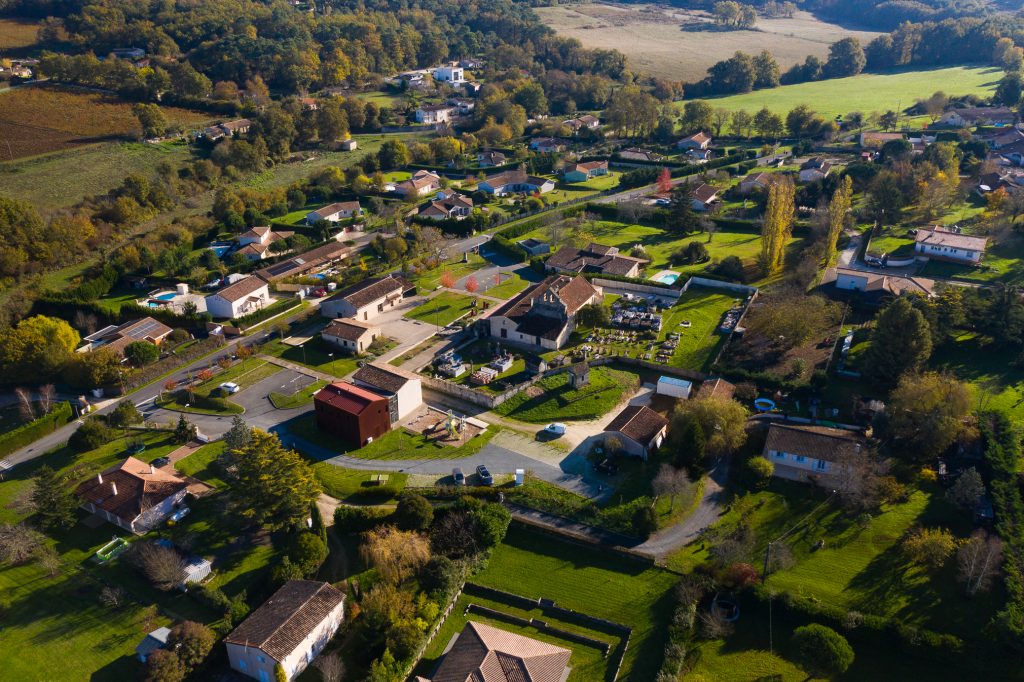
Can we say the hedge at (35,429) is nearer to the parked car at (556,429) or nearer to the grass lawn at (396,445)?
the grass lawn at (396,445)

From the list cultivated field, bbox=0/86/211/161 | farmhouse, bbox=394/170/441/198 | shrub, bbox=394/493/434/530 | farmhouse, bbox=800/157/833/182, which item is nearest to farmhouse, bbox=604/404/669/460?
shrub, bbox=394/493/434/530

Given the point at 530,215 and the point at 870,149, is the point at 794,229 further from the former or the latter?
the point at 870,149

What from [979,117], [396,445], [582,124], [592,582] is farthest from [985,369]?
[582,124]

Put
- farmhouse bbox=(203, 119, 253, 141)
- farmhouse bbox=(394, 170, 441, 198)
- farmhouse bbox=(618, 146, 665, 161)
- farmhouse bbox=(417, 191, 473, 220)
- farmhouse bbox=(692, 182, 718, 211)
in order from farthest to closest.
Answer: farmhouse bbox=(618, 146, 665, 161), farmhouse bbox=(203, 119, 253, 141), farmhouse bbox=(394, 170, 441, 198), farmhouse bbox=(692, 182, 718, 211), farmhouse bbox=(417, 191, 473, 220)

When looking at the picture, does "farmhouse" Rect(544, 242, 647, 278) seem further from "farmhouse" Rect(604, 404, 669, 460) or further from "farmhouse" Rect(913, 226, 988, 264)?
"farmhouse" Rect(913, 226, 988, 264)

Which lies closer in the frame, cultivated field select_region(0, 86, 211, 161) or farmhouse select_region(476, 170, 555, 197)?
farmhouse select_region(476, 170, 555, 197)

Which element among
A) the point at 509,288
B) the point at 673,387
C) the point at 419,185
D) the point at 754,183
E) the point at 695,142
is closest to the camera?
the point at 673,387

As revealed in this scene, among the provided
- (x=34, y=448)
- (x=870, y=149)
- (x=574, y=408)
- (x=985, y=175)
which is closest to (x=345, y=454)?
(x=574, y=408)

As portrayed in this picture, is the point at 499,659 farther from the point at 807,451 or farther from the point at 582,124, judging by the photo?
the point at 582,124

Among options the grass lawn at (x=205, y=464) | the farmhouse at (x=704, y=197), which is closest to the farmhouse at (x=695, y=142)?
the farmhouse at (x=704, y=197)
